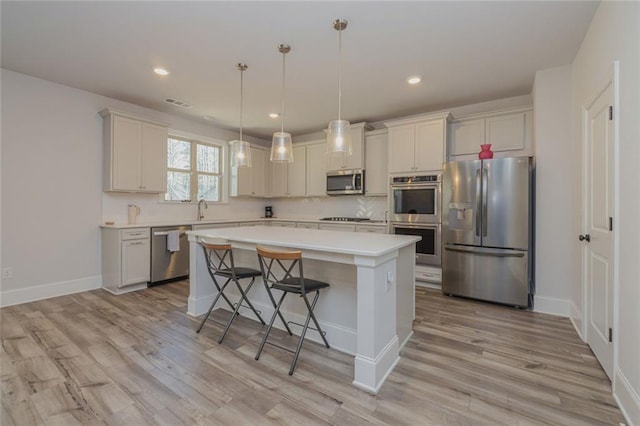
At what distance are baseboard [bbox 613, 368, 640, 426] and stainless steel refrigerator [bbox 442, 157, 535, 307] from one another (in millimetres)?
1618

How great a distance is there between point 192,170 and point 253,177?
3.86 feet

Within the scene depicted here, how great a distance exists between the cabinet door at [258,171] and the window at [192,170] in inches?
25.1

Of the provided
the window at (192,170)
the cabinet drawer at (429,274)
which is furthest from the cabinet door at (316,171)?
the cabinet drawer at (429,274)

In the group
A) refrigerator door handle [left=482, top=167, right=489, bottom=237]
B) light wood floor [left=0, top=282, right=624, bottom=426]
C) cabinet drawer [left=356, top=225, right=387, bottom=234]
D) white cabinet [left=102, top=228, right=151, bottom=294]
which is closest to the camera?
light wood floor [left=0, top=282, right=624, bottom=426]

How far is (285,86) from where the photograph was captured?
3.73 meters

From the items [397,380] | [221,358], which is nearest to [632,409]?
[397,380]

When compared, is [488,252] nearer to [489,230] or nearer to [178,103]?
[489,230]

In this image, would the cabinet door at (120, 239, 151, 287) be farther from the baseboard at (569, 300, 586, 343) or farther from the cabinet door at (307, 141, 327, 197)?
the baseboard at (569, 300, 586, 343)

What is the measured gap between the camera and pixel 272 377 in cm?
204

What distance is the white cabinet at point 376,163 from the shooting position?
4.92 metres

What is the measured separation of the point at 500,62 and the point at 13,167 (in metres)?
5.49

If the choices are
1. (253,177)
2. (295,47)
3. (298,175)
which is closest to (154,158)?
(253,177)

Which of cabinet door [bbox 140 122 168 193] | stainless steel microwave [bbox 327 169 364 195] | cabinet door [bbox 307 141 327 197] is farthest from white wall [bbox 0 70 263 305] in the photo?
stainless steel microwave [bbox 327 169 364 195]

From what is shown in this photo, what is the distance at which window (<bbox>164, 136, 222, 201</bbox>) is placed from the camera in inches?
197
